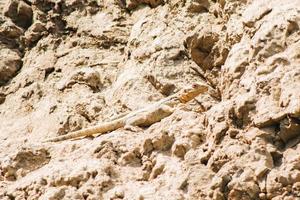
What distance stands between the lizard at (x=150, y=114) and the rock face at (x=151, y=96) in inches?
7.2

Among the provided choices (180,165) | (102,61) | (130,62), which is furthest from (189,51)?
(180,165)

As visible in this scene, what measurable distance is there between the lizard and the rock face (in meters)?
0.18

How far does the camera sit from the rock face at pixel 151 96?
568 cm

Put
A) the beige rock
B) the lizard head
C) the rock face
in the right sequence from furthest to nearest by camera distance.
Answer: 1. the beige rock
2. the lizard head
3. the rock face

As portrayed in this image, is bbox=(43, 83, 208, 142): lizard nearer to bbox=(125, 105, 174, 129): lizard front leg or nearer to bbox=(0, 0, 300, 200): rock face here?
bbox=(125, 105, 174, 129): lizard front leg

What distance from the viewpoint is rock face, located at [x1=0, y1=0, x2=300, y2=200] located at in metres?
5.68

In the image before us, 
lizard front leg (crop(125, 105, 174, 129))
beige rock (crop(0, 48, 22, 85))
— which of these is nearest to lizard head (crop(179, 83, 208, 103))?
lizard front leg (crop(125, 105, 174, 129))

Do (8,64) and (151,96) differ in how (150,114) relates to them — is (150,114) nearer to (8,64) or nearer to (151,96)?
(151,96)

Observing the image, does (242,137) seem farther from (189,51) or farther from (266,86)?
(189,51)

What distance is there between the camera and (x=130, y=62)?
1011 cm

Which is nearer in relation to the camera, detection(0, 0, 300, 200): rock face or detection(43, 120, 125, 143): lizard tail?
detection(0, 0, 300, 200): rock face

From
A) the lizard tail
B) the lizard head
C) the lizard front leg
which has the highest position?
the lizard head

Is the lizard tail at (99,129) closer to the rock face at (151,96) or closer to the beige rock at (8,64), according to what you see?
the rock face at (151,96)

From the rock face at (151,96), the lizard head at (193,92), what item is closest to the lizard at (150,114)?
the lizard head at (193,92)
